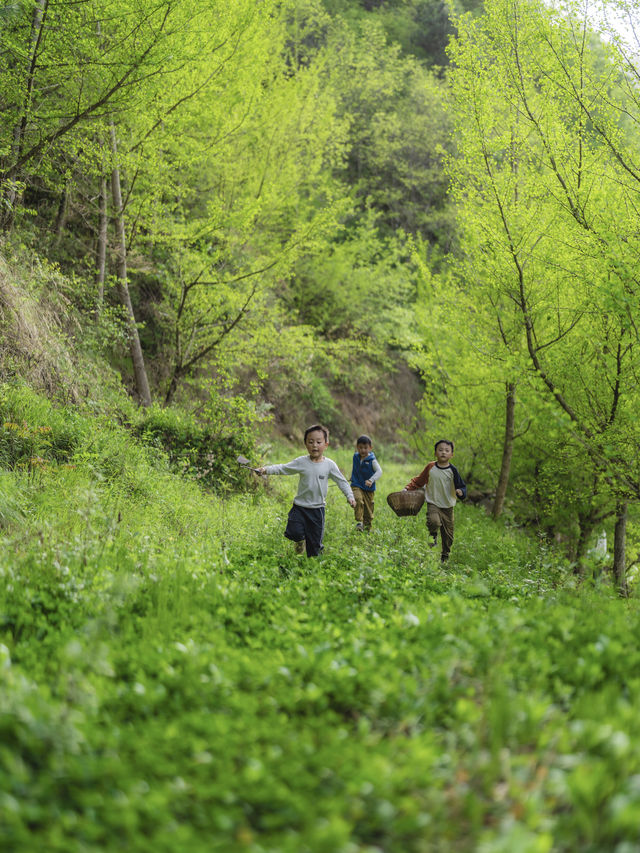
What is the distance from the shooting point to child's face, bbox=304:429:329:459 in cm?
688

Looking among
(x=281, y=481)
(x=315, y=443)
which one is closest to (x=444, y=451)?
(x=315, y=443)

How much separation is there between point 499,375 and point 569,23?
4.81 m

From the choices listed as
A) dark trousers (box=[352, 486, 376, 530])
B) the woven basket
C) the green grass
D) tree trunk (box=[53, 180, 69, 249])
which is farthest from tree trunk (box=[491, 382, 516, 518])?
tree trunk (box=[53, 180, 69, 249])

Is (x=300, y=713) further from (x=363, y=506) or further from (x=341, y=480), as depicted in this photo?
(x=363, y=506)

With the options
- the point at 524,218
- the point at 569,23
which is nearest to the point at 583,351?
the point at 524,218

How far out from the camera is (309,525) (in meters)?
6.83

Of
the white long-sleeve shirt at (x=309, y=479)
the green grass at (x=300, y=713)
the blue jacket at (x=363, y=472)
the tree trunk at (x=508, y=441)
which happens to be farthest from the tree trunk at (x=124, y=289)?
the green grass at (x=300, y=713)

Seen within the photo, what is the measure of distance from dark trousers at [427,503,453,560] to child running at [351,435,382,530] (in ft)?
4.01

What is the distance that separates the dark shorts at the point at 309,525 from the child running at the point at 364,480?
2.69 m

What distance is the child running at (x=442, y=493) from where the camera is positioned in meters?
8.52

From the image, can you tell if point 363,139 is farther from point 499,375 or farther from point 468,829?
point 468,829

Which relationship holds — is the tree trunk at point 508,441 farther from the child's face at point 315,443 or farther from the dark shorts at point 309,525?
→ the dark shorts at point 309,525

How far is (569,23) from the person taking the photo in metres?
7.67

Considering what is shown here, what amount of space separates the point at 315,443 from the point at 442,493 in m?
2.59
